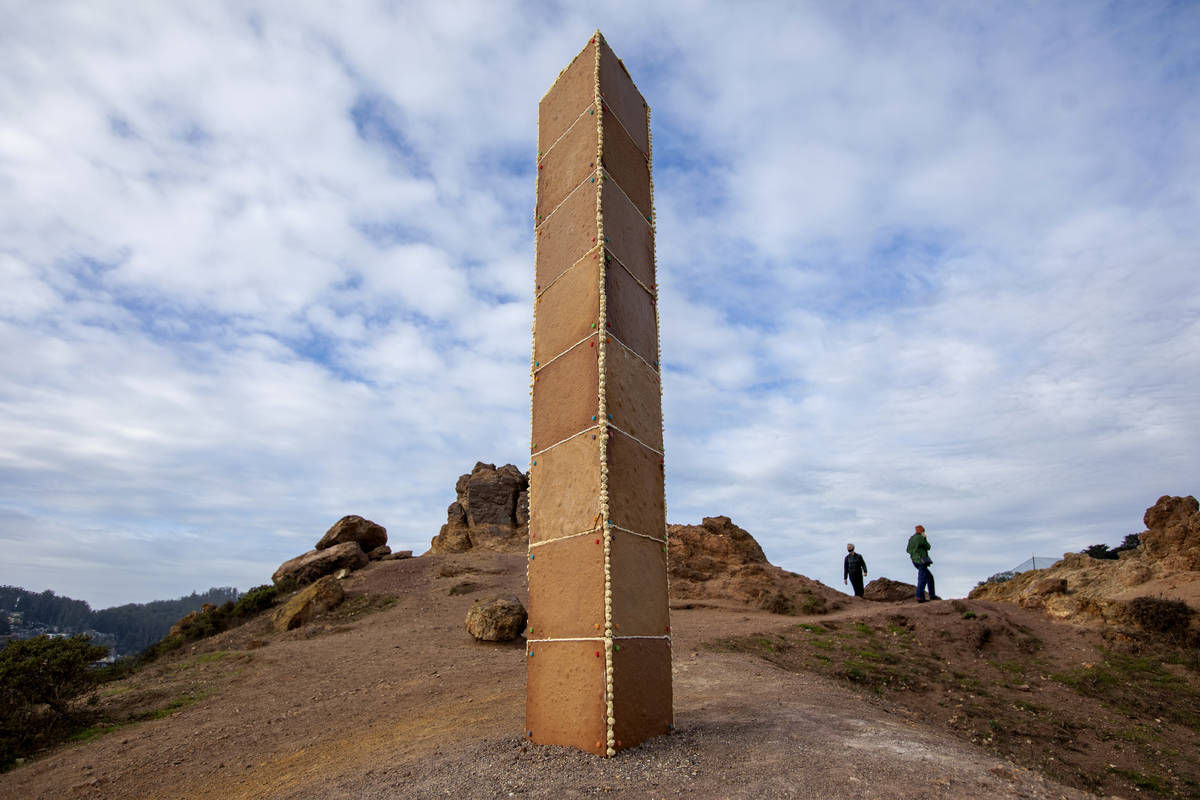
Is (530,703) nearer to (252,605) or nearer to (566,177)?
(566,177)

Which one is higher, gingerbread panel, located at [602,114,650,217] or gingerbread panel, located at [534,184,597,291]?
gingerbread panel, located at [602,114,650,217]

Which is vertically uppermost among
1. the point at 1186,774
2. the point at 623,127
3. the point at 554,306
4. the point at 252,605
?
the point at 623,127

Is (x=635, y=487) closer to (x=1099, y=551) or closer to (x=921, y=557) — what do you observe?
(x=921, y=557)

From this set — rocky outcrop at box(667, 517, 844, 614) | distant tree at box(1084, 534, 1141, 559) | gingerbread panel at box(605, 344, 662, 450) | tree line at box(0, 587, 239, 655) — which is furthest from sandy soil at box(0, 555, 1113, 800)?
tree line at box(0, 587, 239, 655)

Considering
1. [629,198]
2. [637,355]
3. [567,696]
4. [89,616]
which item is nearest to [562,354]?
[637,355]

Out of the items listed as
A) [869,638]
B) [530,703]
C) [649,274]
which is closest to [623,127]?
[649,274]

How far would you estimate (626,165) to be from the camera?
7.81 meters

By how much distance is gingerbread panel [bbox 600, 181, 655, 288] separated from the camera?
711 centimetres

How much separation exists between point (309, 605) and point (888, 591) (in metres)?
17.0

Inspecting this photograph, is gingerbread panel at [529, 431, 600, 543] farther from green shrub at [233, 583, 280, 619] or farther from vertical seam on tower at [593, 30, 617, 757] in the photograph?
green shrub at [233, 583, 280, 619]

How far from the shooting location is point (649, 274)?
7754mm

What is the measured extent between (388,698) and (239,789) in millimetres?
3419

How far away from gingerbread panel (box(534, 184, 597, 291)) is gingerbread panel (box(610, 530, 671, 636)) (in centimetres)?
319

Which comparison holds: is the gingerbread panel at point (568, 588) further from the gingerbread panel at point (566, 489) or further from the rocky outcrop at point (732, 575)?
the rocky outcrop at point (732, 575)
